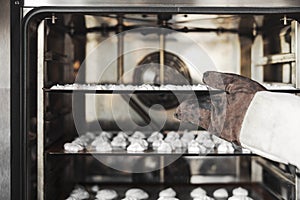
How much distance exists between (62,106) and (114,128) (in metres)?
0.31

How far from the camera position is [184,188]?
2248 millimetres

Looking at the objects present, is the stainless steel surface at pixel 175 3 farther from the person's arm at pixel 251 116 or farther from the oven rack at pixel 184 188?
the oven rack at pixel 184 188

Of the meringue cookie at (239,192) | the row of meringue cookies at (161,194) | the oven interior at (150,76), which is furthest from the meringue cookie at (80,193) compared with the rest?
the meringue cookie at (239,192)

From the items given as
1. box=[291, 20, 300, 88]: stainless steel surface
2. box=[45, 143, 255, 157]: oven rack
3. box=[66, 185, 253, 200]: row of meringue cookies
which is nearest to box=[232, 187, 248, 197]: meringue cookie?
box=[66, 185, 253, 200]: row of meringue cookies

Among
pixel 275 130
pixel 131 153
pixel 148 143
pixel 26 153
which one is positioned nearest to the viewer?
pixel 275 130

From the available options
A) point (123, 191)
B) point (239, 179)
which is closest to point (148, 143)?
point (123, 191)

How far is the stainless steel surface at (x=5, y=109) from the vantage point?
1.60 meters

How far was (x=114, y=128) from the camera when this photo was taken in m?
2.39

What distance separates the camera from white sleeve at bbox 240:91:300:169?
4.00 ft

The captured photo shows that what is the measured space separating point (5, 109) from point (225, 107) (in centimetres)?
74

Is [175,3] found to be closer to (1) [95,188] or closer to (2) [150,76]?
(2) [150,76]

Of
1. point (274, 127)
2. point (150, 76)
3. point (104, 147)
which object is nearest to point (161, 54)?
point (150, 76)

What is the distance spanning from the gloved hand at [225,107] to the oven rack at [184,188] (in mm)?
809

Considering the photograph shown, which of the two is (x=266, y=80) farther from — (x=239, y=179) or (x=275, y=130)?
(x=275, y=130)
